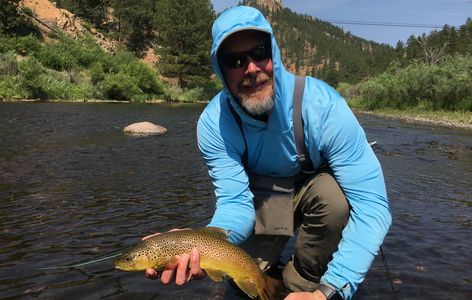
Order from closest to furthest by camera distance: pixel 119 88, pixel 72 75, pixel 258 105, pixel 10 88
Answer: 1. pixel 258 105
2. pixel 10 88
3. pixel 72 75
4. pixel 119 88

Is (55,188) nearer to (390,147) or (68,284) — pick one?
(68,284)

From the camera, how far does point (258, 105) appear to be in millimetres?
3047

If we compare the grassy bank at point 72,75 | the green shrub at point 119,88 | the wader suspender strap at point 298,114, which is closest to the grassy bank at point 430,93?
the grassy bank at point 72,75

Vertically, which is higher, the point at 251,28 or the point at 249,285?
the point at 251,28

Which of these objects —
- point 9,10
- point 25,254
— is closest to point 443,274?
point 25,254

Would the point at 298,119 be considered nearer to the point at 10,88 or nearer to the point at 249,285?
the point at 249,285

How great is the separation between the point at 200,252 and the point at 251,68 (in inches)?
49.3

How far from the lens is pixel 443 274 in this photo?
191 inches

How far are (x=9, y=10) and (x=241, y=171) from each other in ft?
173

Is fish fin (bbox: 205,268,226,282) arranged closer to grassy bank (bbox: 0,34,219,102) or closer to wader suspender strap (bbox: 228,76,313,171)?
wader suspender strap (bbox: 228,76,313,171)

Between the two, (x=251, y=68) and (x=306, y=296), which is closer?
(x=306, y=296)

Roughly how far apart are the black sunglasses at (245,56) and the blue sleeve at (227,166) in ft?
1.58

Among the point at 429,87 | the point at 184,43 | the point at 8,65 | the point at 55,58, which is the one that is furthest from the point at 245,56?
the point at 184,43

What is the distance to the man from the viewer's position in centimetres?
273
